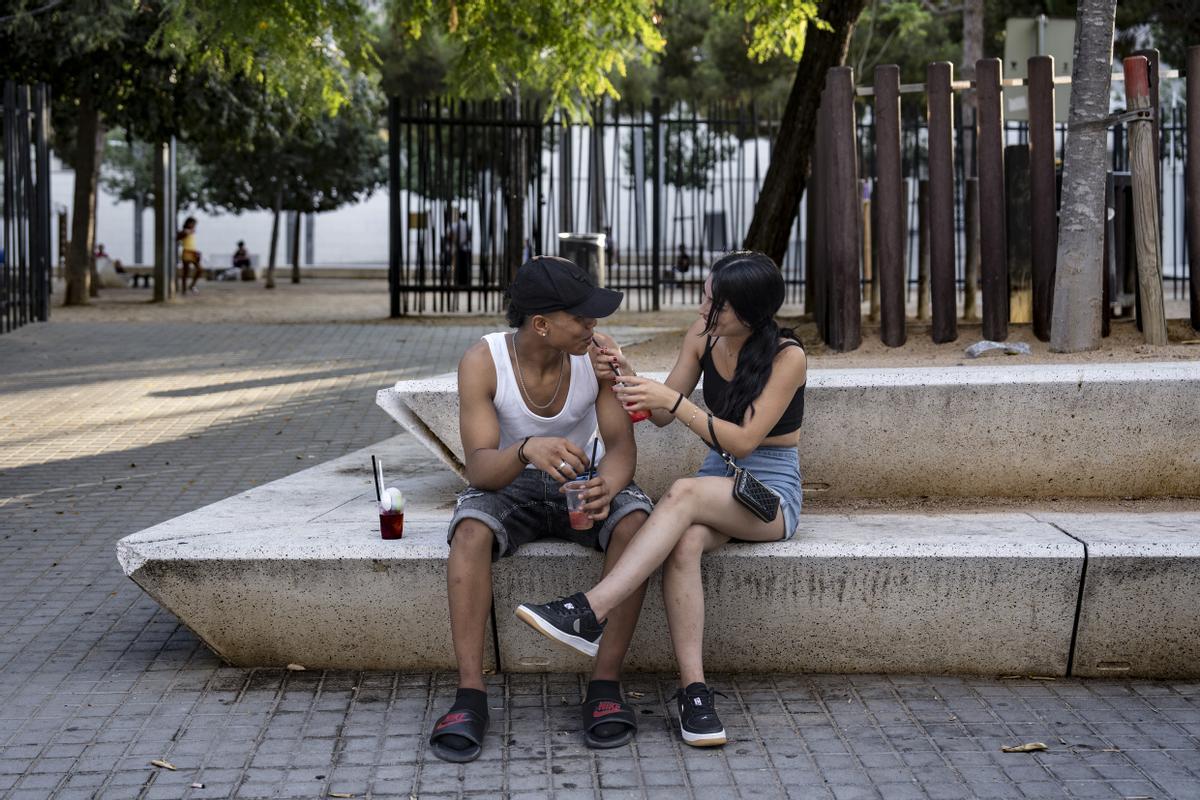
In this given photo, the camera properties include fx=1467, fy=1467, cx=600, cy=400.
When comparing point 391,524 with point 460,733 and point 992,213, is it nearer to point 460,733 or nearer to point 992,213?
point 460,733

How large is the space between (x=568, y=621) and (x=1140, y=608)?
1782 mm

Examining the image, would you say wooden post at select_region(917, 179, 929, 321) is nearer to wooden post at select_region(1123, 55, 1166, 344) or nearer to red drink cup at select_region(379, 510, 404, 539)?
wooden post at select_region(1123, 55, 1166, 344)

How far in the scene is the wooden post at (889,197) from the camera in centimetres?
732

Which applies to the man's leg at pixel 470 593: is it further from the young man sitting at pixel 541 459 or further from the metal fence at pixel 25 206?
the metal fence at pixel 25 206

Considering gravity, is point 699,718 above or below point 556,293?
below

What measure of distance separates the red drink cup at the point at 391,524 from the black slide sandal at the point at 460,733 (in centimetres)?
81

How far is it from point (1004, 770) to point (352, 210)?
45541mm

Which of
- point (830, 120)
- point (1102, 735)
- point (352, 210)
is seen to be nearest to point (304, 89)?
point (830, 120)

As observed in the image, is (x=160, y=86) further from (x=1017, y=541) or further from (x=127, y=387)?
(x=1017, y=541)

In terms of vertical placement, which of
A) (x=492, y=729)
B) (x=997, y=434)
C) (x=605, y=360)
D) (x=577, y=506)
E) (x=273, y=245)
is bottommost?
(x=492, y=729)

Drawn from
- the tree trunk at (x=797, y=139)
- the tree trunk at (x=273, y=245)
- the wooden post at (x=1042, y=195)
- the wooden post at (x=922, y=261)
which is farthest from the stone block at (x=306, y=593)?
the tree trunk at (x=273, y=245)

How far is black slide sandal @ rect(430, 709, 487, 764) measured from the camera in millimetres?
3902

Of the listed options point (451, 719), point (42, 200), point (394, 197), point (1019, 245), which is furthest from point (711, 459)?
point (42, 200)

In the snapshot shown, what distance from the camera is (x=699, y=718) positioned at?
4000mm
